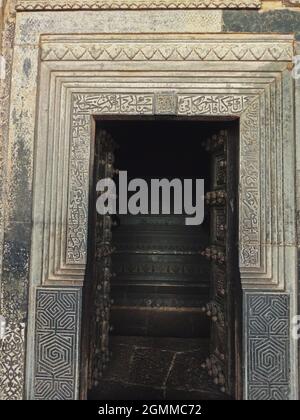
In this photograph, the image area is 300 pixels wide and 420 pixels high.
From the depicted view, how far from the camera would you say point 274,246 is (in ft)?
8.22

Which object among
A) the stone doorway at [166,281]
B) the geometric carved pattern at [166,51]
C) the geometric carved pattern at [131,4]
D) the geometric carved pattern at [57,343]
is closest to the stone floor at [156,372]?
the stone doorway at [166,281]

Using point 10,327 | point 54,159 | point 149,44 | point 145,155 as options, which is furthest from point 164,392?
point 145,155

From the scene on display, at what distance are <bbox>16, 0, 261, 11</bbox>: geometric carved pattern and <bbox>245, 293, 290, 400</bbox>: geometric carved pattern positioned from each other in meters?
2.20

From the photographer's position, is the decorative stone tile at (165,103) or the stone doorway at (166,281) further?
the stone doorway at (166,281)

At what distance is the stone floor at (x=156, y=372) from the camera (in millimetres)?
2875

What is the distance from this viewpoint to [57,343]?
251cm

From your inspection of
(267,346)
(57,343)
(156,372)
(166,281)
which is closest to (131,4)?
(57,343)

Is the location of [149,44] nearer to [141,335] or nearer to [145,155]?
[145,155]

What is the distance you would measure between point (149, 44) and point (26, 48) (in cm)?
97

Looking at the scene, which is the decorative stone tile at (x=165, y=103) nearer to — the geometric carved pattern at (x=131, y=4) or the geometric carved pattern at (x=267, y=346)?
the geometric carved pattern at (x=131, y=4)

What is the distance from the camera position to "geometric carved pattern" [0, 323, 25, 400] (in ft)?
8.17

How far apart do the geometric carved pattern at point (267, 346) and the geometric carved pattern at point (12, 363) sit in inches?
65.2

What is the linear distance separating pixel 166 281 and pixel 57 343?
2.62 meters

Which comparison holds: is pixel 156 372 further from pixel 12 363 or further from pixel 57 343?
pixel 12 363
